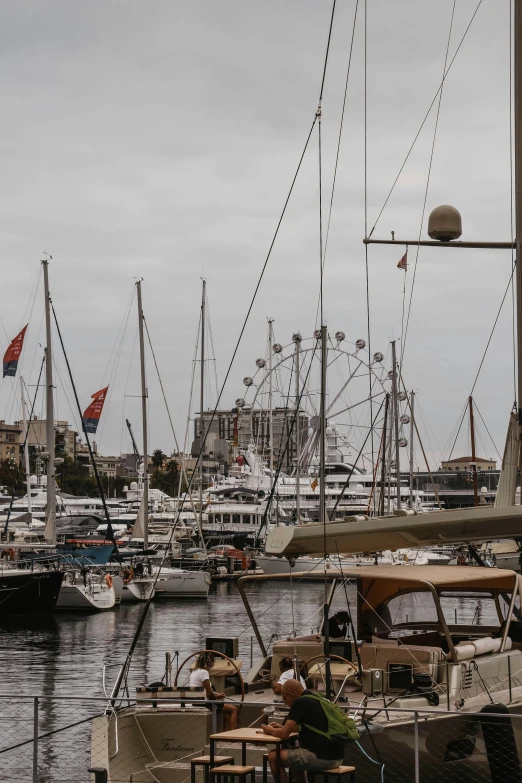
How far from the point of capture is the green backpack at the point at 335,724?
422 inches

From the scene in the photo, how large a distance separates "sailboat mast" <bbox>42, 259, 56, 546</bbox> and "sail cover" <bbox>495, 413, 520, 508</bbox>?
36724 millimetres

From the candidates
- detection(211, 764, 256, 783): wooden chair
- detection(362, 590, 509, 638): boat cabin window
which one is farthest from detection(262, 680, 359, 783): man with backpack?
detection(362, 590, 509, 638): boat cabin window

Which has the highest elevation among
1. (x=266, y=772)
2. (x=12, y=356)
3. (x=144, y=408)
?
(x=12, y=356)

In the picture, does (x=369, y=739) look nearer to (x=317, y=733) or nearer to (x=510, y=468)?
(x=317, y=733)

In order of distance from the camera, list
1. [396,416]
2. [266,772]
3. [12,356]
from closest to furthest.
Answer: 1. [266,772]
2. [12,356]
3. [396,416]

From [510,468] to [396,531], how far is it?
4.59 meters

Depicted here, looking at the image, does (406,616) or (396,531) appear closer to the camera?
(396,531)

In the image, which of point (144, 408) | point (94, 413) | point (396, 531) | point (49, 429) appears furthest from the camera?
point (144, 408)

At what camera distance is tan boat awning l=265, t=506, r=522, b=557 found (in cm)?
1323

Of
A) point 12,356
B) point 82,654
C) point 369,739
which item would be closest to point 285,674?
point 369,739

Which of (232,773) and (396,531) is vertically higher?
(396,531)

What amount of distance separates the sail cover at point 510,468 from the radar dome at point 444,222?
3685mm

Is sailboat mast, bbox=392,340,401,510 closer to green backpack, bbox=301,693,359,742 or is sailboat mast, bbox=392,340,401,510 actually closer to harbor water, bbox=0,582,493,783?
harbor water, bbox=0,582,493,783

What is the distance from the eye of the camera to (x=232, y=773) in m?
10.8
